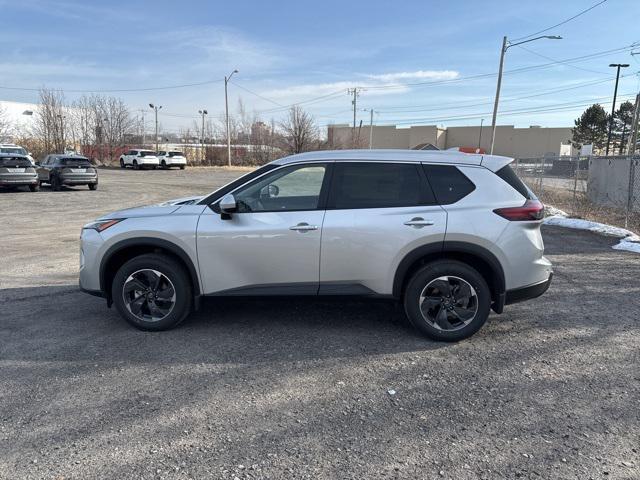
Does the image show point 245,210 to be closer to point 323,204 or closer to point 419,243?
point 323,204

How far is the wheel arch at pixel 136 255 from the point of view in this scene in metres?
4.62

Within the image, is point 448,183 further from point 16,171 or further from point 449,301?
point 16,171

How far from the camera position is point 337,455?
2.84m

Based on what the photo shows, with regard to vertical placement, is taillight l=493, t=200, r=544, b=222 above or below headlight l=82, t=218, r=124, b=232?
above

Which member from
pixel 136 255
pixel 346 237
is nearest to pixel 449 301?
pixel 346 237

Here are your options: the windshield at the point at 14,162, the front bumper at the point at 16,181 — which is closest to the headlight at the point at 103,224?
the front bumper at the point at 16,181

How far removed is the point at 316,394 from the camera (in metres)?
3.56

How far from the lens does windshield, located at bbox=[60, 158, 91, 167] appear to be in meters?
21.5

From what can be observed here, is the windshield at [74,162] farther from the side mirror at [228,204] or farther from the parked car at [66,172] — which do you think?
the side mirror at [228,204]

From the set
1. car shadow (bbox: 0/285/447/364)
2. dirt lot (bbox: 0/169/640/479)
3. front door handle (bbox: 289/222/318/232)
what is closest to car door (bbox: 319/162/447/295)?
front door handle (bbox: 289/222/318/232)

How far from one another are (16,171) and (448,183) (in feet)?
66.1

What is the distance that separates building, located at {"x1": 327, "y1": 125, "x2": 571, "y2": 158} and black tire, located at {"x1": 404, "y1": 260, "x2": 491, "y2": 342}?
93.6 m

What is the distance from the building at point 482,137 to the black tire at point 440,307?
307 ft

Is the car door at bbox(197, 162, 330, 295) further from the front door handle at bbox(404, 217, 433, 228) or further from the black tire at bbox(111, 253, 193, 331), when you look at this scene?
the front door handle at bbox(404, 217, 433, 228)
